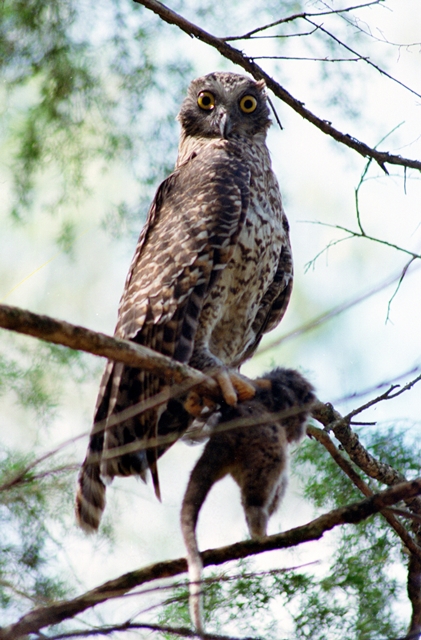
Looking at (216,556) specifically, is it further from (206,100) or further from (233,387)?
(206,100)

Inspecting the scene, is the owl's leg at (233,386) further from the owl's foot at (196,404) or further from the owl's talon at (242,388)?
the owl's foot at (196,404)

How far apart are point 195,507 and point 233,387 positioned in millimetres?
535

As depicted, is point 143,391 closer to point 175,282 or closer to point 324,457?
point 175,282

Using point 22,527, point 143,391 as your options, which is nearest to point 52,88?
point 143,391

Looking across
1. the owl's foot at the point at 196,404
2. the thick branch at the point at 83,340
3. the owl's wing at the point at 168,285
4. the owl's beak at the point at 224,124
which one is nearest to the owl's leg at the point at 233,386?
the owl's foot at the point at 196,404

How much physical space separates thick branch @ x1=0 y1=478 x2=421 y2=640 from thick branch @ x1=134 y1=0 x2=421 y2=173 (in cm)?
224

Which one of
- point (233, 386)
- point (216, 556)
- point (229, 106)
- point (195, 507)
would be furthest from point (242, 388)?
point (229, 106)

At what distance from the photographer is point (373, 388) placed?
220 centimetres

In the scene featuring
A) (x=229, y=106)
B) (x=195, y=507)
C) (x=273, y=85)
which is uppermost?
(x=229, y=106)

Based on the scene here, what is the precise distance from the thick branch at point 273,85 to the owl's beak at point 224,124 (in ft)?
1.35

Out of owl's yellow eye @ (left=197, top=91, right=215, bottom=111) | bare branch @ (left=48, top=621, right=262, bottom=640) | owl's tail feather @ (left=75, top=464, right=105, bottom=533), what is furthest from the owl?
owl's yellow eye @ (left=197, top=91, right=215, bottom=111)

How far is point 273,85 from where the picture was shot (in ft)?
13.7

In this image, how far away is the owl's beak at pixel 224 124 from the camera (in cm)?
451

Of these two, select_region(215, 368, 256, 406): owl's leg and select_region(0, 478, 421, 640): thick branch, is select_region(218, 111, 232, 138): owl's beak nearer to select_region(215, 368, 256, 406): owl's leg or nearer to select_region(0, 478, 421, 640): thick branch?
select_region(215, 368, 256, 406): owl's leg
